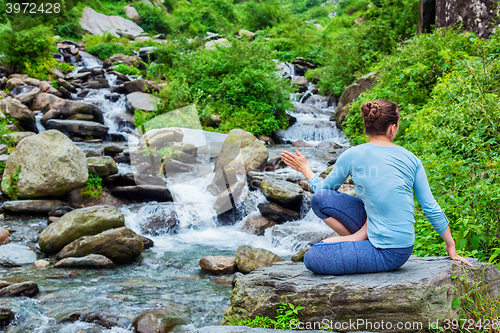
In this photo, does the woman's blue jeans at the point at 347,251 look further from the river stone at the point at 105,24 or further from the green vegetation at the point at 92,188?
the river stone at the point at 105,24

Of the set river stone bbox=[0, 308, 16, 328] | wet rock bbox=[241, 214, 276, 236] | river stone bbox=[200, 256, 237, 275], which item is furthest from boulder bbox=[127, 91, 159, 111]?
river stone bbox=[0, 308, 16, 328]

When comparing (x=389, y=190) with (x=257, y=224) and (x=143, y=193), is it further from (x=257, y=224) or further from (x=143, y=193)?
(x=143, y=193)

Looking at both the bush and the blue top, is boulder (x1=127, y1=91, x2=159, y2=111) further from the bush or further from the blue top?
the blue top

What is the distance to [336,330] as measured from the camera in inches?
103

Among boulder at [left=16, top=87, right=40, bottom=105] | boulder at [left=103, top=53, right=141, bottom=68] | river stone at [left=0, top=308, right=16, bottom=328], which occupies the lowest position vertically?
river stone at [left=0, top=308, right=16, bottom=328]

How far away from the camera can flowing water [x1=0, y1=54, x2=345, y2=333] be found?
447cm

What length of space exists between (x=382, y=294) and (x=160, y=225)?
6438 mm

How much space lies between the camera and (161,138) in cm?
1111

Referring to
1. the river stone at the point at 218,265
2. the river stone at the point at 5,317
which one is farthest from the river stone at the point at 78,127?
the river stone at the point at 5,317

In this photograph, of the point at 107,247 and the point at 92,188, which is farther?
the point at 92,188

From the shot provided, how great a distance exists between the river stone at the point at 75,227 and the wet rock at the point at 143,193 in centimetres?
237

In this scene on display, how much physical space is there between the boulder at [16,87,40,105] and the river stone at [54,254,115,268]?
1175 centimetres

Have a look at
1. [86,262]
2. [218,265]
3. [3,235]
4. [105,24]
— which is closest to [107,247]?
[86,262]

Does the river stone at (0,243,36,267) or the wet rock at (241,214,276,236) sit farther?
the wet rock at (241,214,276,236)
